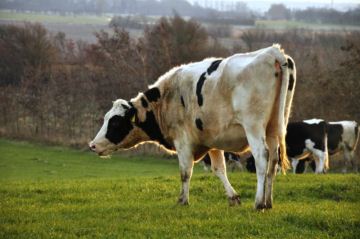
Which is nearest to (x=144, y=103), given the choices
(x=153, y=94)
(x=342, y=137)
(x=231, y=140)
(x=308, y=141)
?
(x=153, y=94)

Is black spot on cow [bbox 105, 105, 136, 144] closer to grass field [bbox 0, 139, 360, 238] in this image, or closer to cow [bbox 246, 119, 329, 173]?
grass field [bbox 0, 139, 360, 238]

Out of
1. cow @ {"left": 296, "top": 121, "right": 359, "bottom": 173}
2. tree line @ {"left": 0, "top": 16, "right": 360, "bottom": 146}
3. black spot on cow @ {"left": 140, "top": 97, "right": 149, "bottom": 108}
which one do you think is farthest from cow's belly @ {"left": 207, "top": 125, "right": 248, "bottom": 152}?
tree line @ {"left": 0, "top": 16, "right": 360, "bottom": 146}

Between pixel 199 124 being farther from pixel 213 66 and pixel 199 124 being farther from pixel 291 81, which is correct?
pixel 291 81

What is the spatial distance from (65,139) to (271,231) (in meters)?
40.7

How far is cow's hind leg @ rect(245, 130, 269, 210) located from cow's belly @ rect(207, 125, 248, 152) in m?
0.42

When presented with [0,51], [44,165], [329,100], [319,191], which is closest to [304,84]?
[329,100]

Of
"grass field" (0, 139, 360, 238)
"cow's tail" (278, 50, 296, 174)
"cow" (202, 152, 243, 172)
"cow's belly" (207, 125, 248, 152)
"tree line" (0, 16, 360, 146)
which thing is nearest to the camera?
"grass field" (0, 139, 360, 238)

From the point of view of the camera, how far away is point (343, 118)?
124 ft

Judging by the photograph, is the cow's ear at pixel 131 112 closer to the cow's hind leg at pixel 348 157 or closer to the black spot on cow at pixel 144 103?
the black spot on cow at pixel 144 103

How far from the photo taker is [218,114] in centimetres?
1044

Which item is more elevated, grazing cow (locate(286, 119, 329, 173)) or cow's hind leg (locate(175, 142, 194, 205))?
cow's hind leg (locate(175, 142, 194, 205))

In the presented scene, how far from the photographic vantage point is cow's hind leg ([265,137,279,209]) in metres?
10.0

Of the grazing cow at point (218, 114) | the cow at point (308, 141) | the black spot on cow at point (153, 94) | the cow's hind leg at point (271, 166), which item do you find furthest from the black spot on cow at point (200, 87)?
the cow at point (308, 141)

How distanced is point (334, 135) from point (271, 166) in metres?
21.3
